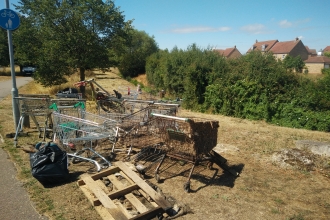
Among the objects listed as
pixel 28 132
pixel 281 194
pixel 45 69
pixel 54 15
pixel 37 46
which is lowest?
pixel 281 194

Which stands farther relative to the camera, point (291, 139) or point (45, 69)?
point (45, 69)

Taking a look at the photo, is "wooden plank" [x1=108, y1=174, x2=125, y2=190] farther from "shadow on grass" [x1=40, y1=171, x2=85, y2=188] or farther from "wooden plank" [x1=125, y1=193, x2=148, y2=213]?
"shadow on grass" [x1=40, y1=171, x2=85, y2=188]

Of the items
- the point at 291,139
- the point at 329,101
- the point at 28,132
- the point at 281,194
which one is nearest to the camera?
the point at 281,194

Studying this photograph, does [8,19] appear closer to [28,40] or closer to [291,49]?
[28,40]

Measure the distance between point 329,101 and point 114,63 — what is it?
1091 centimetres

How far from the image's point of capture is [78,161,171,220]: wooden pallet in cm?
322

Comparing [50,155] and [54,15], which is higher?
[54,15]

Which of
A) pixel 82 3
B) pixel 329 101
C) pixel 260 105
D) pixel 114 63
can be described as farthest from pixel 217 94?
pixel 82 3

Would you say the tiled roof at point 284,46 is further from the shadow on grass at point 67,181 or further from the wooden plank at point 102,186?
the wooden plank at point 102,186

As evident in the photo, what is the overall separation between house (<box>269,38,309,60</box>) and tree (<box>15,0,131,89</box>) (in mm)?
46875

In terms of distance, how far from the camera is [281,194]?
165 inches

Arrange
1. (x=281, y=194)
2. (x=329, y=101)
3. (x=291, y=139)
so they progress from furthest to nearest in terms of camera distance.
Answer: (x=329, y=101)
(x=291, y=139)
(x=281, y=194)

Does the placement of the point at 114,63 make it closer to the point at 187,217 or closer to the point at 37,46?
the point at 37,46

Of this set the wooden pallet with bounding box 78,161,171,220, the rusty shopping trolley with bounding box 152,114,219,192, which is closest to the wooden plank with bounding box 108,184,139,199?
the wooden pallet with bounding box 78,161,171,220
